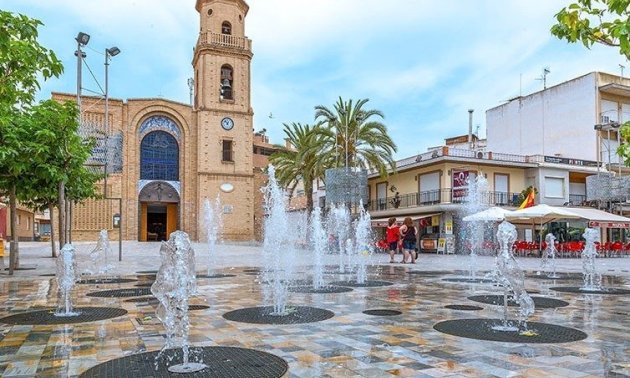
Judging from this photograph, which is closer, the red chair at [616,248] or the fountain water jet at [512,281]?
the fountain water jet at [512,281]

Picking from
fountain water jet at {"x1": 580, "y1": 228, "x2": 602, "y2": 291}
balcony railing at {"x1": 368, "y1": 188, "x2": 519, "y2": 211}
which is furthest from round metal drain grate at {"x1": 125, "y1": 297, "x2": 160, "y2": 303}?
balcony railing at {"x1": 368, "y1": 188, "x2": 519, "y2": 211}

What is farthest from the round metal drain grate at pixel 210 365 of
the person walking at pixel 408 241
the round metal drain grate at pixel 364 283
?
the person walking at pixel 408 241

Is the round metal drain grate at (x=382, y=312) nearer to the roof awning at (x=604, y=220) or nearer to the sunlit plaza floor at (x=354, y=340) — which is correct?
the sunlit plaza floor at (x=354, y=340)

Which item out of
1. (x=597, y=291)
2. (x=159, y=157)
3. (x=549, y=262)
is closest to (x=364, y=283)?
(x=597, y=291)

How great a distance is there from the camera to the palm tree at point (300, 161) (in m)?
31.2

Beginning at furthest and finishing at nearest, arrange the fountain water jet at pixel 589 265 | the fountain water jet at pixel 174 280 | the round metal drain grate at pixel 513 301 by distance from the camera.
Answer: the fountain water jet at pixel 589 265, the round metal drain grate at pixel 513 301, the fountain water jet at pixel 174 280

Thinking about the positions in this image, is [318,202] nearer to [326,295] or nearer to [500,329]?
[326,295]

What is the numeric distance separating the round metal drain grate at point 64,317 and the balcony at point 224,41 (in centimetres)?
3231

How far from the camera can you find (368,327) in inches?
234

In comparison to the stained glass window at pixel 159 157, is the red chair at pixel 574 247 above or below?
below

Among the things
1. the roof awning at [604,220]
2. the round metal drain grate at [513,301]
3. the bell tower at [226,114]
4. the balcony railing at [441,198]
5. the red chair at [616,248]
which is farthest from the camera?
the bell tower at [226,114]

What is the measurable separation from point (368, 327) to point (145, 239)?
1345 inches

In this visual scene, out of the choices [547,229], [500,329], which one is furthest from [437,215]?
[500,329]

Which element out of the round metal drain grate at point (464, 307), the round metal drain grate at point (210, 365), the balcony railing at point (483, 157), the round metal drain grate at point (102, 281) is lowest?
the round metal drain grate at point (102, 281)
